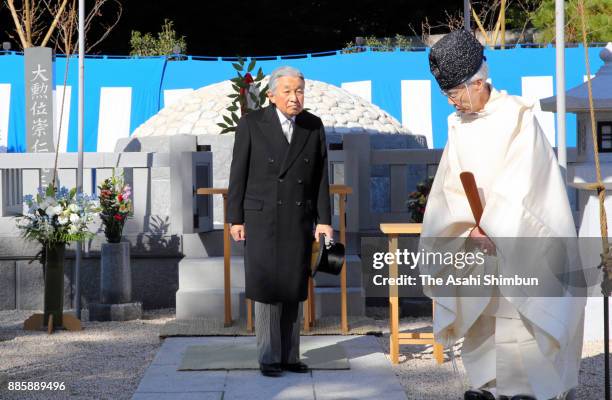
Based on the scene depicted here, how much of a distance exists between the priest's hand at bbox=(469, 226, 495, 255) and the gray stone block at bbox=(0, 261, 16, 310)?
18.7 feet

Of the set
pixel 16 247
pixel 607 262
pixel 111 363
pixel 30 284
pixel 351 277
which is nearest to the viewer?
pixel 607 262

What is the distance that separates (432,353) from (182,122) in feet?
16.8

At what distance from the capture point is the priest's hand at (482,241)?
4109 millimetres

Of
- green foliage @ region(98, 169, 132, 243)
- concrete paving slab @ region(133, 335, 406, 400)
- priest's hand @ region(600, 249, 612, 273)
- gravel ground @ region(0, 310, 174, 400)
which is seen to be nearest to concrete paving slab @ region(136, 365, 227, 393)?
concrete paving slab @ region(133, 335, 406, 400)

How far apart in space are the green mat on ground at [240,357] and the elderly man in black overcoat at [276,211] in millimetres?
340

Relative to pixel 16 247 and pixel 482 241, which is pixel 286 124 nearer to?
pixel 482 241

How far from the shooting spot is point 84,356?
6.85 meters

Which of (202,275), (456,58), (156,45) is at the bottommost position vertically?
(202,275)

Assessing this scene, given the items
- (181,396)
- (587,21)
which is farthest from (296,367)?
(587,21)

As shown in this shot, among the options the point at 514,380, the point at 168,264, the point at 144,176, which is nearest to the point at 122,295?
the point at 168,264

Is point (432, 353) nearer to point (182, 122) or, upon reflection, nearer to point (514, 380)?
point (514, 380)

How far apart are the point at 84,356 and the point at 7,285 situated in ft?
7.57

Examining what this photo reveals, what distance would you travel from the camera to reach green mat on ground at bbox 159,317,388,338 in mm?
7293

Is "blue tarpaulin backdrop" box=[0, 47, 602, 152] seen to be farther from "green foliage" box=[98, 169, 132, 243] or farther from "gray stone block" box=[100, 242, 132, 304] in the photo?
"gray stone block" box=[100, 242, 132, 304]
